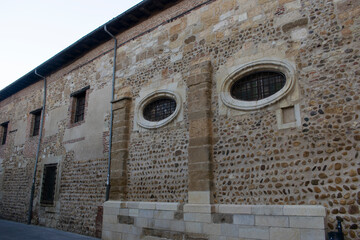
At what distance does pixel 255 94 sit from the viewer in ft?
18.3

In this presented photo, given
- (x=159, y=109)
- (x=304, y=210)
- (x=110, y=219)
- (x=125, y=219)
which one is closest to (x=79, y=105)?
(x=159, y=109)

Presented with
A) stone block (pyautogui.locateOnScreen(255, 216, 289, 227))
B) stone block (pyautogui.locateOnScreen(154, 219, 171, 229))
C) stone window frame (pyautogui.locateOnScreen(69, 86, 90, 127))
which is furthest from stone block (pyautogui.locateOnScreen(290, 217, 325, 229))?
stone window frame (pyautogui.locateOnScreen(69, 86, 90, 127))

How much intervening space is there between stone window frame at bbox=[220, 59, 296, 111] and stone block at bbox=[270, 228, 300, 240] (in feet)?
7.07

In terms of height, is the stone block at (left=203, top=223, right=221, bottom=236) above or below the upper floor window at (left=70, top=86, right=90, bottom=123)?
below

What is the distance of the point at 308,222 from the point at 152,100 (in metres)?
4.51

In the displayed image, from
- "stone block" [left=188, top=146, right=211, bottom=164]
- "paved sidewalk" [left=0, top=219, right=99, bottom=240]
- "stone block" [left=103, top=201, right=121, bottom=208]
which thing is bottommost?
"paved sidewalk" [left=0, top=219, right=99, bottom=240]

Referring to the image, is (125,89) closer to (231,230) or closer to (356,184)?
(231,230)

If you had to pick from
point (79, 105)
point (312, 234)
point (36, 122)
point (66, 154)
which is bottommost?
point (312, 234)

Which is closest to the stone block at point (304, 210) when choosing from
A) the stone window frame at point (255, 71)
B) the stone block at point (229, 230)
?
the stone block at point (229, 230)

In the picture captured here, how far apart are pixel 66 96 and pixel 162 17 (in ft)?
15.6

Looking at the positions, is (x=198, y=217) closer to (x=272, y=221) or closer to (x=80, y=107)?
(x=272, y=221)

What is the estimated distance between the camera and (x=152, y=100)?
7.27 meters

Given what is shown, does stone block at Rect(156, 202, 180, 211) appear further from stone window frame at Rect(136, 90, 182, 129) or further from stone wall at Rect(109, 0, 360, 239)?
stone window frame at Rect(136, 90, 182, 129)

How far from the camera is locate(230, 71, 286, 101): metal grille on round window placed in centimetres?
536
